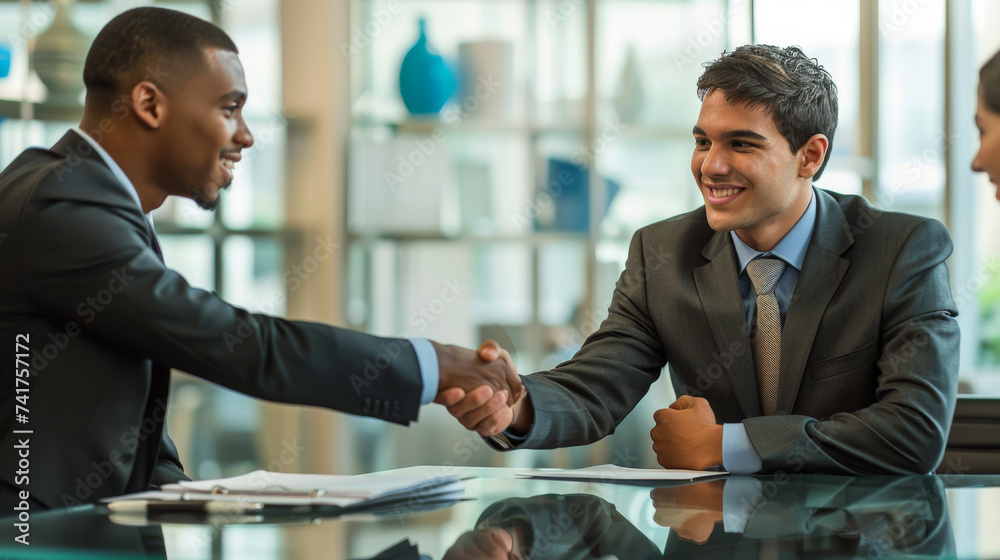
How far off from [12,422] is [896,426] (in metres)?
1.31

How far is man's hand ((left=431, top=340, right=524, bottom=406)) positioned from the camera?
1431mm

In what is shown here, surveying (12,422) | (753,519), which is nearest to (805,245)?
(753,519)

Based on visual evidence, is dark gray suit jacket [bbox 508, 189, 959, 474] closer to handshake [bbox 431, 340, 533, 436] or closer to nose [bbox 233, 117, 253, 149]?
handshake [bbox 431, 340, 533, 436]

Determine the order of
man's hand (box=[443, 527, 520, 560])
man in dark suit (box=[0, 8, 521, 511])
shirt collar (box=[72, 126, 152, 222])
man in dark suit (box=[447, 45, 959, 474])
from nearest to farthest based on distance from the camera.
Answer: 1. man's hand (box=[443, 527, 520, 560])
2. man in dark suit (box=[0, 8, 521, 511])
3. shirt collar (box=[72, 126, 152, 222])
4. man in dark suit (box=[447, 45, 959, 474])

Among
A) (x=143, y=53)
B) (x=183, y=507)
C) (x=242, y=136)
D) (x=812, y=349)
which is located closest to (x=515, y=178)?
(x=812, y=349)

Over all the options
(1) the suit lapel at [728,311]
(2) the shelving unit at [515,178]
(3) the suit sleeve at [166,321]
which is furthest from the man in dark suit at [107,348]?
(2) the shelving unit at [515,178]

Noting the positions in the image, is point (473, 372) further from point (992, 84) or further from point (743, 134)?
point (992, 84)

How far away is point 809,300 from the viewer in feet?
5.74

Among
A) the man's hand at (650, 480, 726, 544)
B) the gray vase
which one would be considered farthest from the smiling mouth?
the gray vase

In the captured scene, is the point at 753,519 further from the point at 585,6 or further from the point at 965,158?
the point at 965,158

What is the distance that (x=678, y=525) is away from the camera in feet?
3.41

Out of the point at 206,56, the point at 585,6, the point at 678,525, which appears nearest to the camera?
the point at 678,525

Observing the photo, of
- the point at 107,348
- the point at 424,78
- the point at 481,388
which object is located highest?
the point at 424,78

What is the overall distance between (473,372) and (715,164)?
2.31 feet
